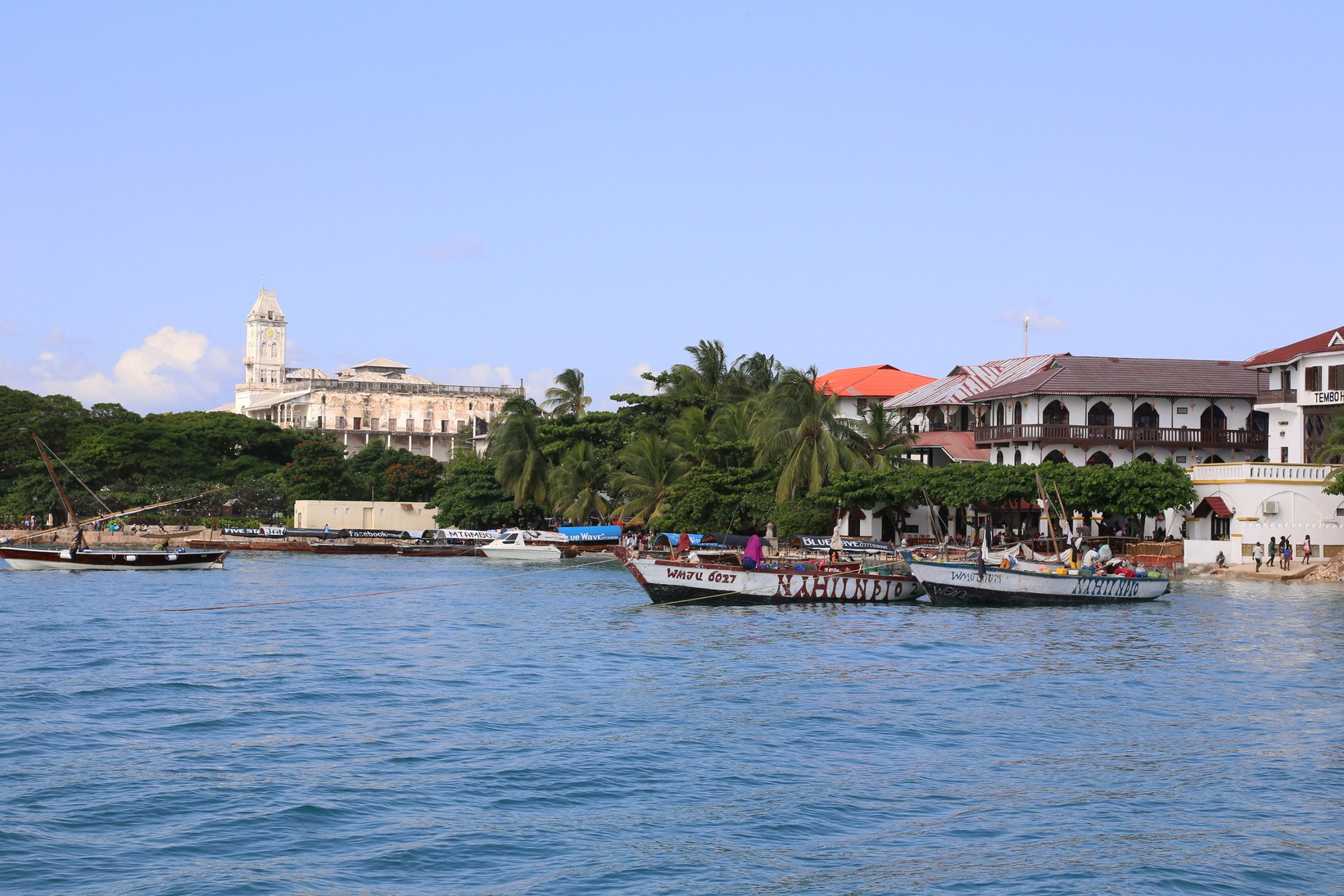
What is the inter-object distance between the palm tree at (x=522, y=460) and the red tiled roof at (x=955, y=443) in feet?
66.5

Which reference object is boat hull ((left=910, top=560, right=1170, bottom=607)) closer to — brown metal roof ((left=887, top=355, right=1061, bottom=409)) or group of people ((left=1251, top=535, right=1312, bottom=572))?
group of people ((left=1251, top=535, right=1312, bottom=572))

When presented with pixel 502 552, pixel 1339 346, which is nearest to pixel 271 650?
pixel 502 552

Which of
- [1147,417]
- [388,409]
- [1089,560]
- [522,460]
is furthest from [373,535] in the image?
[388,409]

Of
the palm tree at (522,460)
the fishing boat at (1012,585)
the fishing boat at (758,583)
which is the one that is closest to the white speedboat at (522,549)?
the palm tree at (522,460)

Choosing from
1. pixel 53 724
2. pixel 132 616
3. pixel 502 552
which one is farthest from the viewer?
pixel 502 552

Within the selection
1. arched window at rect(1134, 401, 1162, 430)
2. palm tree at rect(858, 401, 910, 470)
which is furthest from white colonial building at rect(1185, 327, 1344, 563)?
palm tree at rect(858, 401, 910, 470)

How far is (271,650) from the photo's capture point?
2688cm

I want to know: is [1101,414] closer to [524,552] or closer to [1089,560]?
[1089,560]

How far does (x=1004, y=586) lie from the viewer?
36000 mm

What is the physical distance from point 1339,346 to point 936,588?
1021 inches

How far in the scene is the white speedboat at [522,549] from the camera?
6356cm

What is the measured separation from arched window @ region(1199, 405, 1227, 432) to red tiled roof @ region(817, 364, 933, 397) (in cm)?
2003

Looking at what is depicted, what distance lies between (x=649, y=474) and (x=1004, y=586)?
28.3 metres

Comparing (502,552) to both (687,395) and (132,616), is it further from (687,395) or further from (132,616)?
(132,616)
